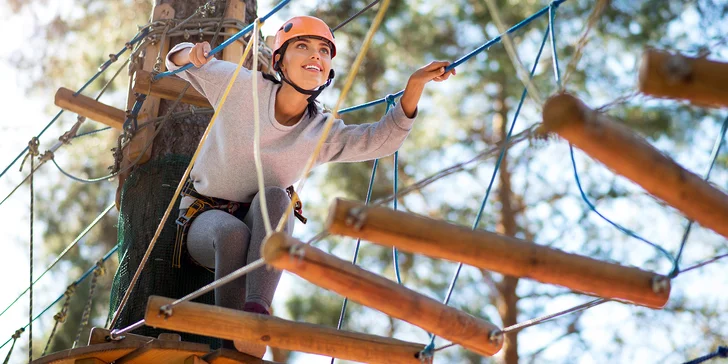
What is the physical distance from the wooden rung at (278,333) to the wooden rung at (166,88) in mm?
1474

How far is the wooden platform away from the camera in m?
2.90

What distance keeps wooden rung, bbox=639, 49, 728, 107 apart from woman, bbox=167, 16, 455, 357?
1.37 metres

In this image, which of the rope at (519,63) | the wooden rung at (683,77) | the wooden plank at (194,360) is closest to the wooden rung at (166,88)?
the wooden plank at (194,360)

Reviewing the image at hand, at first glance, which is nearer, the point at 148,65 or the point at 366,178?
the point at 148,65

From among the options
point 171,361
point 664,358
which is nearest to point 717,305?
point 664,358

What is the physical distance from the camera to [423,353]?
2.80 metres

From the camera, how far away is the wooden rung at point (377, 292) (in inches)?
81.3

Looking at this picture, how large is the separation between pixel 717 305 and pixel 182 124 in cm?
625

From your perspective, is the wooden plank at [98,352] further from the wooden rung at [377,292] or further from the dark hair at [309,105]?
the wooden rung at [377,292]

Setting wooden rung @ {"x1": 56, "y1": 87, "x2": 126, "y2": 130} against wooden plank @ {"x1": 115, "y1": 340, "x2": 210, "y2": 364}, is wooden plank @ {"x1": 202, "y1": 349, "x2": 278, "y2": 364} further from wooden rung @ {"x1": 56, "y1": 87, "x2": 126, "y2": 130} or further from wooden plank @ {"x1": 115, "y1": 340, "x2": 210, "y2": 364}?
wooden rung @ {"x1": 56, "y1": 87, "x2": 126, "y2": 130}

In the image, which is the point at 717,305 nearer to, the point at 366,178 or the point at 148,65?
the point at 366,178

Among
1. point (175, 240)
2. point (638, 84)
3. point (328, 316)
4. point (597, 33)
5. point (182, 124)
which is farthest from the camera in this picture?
point (328, 316)

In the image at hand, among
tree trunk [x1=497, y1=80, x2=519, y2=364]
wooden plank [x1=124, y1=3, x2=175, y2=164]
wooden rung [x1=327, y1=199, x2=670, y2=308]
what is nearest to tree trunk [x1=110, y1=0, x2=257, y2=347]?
wooden plank [x1=124, y1=3, x2=175, y2=164]

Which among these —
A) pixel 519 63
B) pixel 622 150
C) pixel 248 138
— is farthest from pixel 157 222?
pixel 622 150
